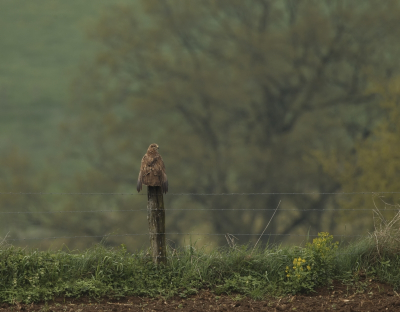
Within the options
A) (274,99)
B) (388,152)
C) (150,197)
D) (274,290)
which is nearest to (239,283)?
(274,290)

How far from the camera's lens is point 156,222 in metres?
6.59

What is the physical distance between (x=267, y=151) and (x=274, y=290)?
15122 mm

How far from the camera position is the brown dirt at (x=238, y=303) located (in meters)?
5.85

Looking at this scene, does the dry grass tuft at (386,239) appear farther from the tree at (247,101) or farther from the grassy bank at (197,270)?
the tree at (247,101)

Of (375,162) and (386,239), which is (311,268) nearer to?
(386,239)

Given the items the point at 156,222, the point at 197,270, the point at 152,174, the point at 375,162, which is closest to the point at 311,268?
the point at 197,270

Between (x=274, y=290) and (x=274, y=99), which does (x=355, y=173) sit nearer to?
(x=274, y=99)

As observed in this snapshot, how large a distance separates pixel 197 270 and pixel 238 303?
83cm

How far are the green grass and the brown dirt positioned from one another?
112mm

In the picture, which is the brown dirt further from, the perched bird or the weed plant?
the perched bird

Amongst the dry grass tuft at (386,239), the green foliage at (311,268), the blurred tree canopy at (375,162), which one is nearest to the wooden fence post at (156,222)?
the green foliage at (311,268)

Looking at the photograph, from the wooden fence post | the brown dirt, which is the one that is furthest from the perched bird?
the brown dirt

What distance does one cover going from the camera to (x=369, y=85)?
2020cm

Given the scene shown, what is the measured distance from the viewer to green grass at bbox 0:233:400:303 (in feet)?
20.3
